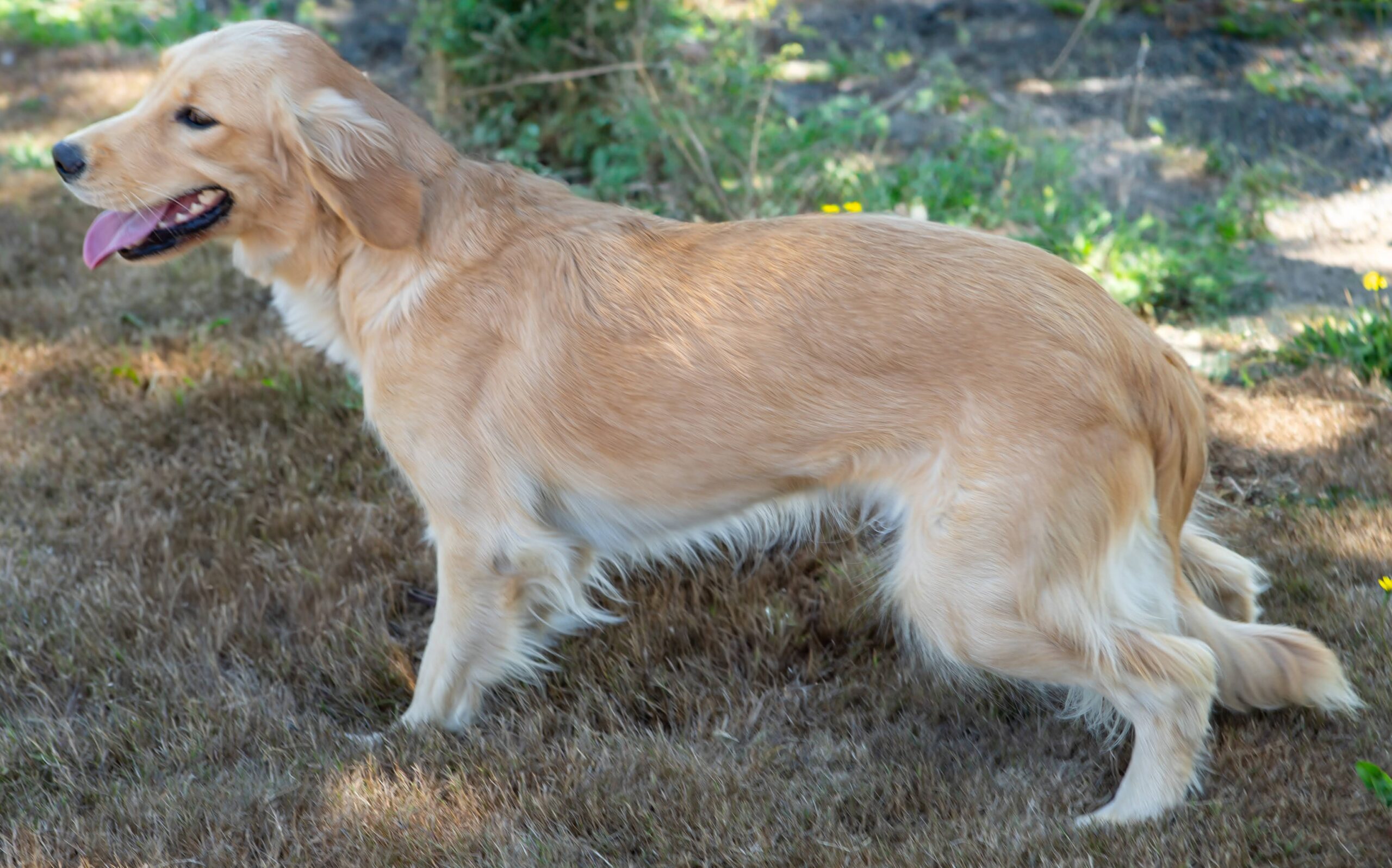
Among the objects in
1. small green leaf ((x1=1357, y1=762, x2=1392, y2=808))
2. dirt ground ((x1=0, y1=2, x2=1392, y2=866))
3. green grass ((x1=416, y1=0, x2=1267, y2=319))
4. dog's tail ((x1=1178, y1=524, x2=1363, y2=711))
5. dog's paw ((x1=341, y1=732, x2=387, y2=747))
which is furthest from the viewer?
green grass ((x1=416, y1=0, x2=1267, y2=319))

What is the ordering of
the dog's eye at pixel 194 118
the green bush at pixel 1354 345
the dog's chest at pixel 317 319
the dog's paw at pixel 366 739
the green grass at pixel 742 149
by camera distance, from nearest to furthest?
the dog's eye at pixel 194 118 < the dog's paw at pixel 366 739 < the dog's chest at pixel 317 319 < the green bush at pixel 1354 345 < the green grass at pixel 742 149

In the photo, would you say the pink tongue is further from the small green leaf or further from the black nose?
the small green leaf

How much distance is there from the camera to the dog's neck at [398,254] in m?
2.87

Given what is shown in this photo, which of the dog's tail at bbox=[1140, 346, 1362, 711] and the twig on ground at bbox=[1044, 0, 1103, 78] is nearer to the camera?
the dog's tail at bbox=[1140, 346, 1362, 711]

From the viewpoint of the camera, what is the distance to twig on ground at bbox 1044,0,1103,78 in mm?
6336

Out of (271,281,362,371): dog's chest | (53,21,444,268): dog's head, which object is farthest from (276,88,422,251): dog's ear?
(271,281,362,371): dog's chest

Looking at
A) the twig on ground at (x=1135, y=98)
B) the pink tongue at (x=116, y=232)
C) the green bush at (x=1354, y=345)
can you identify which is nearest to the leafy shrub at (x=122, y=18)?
the twig on ground at (x=1135, y=98)

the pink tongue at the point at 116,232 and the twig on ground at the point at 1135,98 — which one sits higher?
the pink tongue at the point at 116,232

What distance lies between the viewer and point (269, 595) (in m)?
3.54

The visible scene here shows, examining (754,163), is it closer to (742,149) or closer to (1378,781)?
(742,149)

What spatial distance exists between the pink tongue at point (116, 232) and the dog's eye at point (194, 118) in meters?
0.21

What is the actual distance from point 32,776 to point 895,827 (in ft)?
6.72

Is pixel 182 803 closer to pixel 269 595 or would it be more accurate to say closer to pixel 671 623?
pixel 269 595

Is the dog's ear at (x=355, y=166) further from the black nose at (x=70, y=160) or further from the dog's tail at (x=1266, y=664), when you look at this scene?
the dog's tail at (x=1266, y=664)
